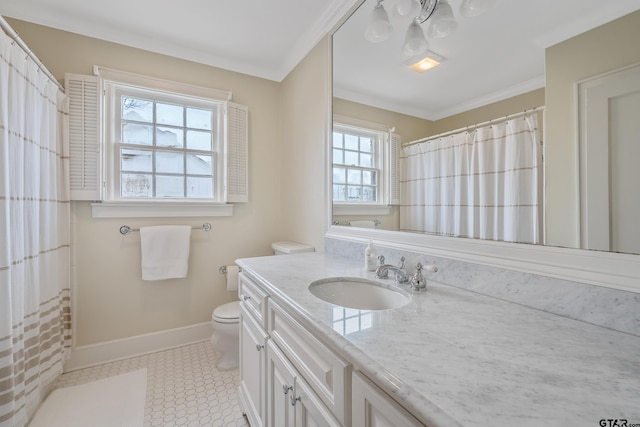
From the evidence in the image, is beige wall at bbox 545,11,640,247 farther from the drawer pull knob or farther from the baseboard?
the baseboard

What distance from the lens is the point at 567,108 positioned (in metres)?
0.81

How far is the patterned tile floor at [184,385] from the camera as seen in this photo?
4.96 ft

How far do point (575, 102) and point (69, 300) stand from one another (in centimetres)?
289

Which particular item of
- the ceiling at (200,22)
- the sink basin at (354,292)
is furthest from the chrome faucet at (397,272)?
the ceiling at (200,22)

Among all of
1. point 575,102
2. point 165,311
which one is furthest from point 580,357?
point 165,311

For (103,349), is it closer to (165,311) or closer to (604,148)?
(165,311)

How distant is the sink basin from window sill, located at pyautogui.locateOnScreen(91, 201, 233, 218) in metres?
1.51

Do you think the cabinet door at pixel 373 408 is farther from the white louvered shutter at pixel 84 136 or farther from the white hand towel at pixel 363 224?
the white louvered shutter at pixel 84 136

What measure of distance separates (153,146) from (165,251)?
2.76 ft

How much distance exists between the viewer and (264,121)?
261cm

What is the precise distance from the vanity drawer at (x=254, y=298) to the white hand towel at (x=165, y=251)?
928mm

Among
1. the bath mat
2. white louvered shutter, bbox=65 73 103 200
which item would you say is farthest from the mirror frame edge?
white louvered shutter, bbox=65 73 103 200

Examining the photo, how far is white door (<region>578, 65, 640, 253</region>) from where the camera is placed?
2.26ft

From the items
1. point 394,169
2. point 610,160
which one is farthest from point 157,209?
point 610,160
